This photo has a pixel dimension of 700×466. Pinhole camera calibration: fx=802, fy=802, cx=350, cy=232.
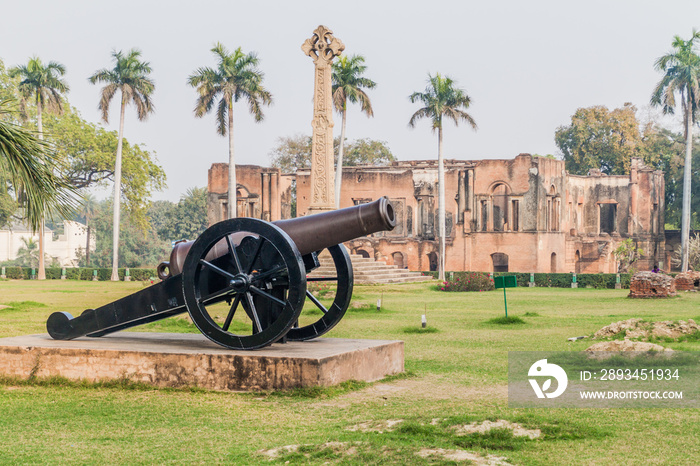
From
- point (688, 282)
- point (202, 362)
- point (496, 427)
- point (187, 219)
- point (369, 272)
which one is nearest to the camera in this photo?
point (496, 427)

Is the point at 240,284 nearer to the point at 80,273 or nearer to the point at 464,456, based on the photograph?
the point at 464,456

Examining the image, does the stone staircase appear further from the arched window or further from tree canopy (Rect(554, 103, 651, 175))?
tree canopy (Rect(554, 103, 651, 175))

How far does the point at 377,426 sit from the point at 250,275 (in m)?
2.15

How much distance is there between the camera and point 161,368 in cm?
652

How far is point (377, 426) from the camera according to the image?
505 cm

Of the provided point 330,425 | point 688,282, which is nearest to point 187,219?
point 688,282

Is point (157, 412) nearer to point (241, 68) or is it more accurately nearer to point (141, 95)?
point (241, 68)

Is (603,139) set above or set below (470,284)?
above

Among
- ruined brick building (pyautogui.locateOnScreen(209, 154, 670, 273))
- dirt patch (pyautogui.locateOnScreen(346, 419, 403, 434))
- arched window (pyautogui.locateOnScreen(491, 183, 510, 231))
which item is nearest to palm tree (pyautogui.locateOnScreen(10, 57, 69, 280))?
ruined brick building (pyautogui.locateOnScreen(209, 154, 670, 273))

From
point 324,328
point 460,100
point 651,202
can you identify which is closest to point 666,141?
point 651,202

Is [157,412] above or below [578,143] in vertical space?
below

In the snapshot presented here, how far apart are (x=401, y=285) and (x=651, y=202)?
68.9ft

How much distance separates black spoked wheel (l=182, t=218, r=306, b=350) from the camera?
21.3ft

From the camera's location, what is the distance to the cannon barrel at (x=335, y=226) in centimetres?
677
